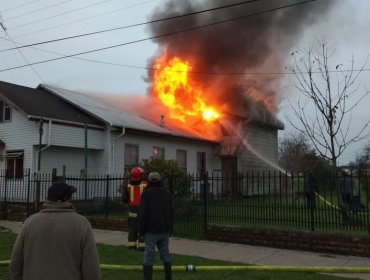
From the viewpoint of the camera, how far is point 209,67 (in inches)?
974

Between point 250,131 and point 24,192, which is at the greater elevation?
point 250,131

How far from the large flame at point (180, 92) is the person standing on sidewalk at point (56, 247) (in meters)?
21.7

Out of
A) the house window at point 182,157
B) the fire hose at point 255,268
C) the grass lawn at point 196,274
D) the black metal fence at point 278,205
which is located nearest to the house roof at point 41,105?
the house window at point 182,157

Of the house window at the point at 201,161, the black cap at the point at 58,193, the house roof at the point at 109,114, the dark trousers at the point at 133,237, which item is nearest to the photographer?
the black cap at the point at 58,193

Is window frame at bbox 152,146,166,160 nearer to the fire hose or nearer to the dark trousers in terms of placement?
the dark trousers

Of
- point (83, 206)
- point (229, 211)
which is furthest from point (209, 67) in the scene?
point (229, 211)

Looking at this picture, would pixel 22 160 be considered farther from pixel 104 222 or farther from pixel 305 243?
pixel 305 243

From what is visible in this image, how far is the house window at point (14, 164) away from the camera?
1884 centimetres

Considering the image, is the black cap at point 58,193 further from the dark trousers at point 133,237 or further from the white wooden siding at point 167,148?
the white wooden siding at point 167,148

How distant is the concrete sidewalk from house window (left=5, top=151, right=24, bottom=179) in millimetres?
8554

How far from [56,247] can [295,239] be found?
24.1ft

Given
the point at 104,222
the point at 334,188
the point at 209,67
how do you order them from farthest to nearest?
the point at 209,67 < the point at 104,222 < the point at 334,188

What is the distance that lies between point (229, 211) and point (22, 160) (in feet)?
33.9

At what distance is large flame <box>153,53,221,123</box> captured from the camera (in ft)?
82.5
